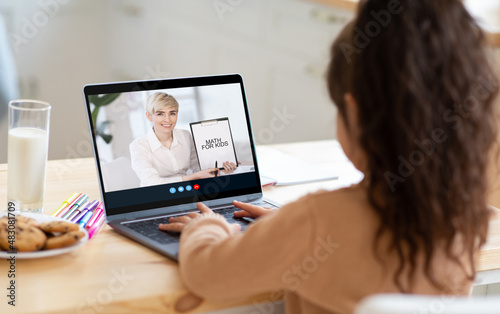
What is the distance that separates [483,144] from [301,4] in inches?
87.7

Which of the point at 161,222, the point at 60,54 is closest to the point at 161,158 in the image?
the point at 161,222

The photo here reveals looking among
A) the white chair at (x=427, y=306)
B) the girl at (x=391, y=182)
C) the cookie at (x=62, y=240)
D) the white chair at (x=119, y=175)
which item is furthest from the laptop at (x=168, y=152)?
the white chair at (x=427, y=306)

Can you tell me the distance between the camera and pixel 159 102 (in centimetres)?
104

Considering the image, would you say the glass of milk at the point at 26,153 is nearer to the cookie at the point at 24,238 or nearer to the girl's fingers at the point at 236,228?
the cookie at the point at 24,238

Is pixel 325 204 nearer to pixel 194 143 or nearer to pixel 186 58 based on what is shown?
pixel 194 143

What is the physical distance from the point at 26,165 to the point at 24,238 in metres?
0.20

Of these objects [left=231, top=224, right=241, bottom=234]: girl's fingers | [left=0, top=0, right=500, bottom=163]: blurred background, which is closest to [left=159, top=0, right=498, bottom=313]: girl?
[left=231, top=224, right=241, bottom=234]: girl's fingers

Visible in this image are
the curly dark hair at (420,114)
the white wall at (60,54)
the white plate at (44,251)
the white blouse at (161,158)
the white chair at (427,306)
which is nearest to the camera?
the white chair at (427,306)

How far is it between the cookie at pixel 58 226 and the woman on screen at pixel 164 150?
0.57ft

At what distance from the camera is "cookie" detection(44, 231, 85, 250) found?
2.73ft

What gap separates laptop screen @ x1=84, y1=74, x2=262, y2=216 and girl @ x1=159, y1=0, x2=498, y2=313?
285 millimetres

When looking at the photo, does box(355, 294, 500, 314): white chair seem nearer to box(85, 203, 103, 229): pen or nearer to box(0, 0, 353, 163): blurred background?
box(85, 203, 103, 229): pen

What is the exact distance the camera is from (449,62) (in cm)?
70

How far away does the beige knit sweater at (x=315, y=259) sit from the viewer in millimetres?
721
